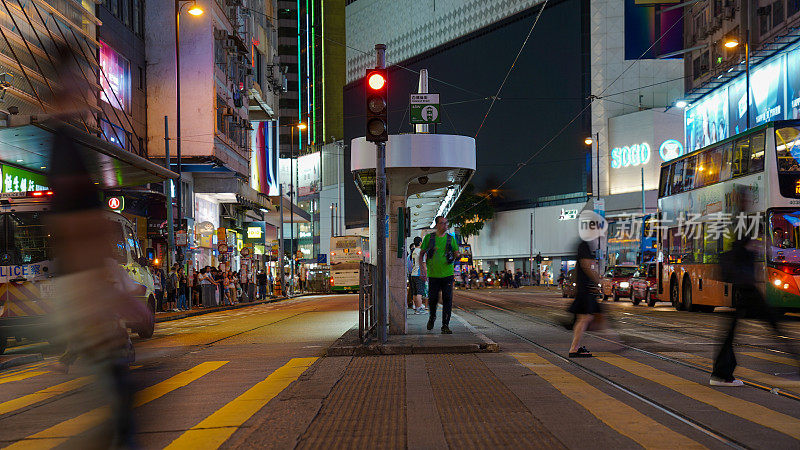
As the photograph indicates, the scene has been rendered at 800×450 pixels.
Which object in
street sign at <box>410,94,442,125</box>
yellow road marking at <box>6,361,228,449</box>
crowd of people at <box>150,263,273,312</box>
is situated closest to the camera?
yellow road marking at <box>6,361,228,449</box>

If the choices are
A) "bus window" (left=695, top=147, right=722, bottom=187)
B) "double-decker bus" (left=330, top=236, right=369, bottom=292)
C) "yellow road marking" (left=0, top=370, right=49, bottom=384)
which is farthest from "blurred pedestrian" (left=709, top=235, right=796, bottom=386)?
"double-decker bus" (left=330, top=236, right=369, bottom=292)

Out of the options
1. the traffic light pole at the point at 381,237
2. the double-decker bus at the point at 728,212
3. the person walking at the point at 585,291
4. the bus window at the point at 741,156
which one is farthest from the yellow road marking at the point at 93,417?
the bus window at the point at 741,156

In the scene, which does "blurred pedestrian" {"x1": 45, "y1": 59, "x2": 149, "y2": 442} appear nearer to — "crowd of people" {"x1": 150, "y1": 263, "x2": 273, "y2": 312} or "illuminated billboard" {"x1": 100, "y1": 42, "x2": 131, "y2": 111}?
"crowd of people" {"x1": 150, "y1": 263, "x2": 273, "y2": 312}

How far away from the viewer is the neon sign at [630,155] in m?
70.4

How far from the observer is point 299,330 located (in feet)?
61.3

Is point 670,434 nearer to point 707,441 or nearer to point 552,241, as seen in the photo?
point 707,441

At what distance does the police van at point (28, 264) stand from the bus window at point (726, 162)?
15295mm

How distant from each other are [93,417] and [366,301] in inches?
325

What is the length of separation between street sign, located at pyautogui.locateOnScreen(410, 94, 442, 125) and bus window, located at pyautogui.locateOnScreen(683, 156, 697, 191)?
14.5 m

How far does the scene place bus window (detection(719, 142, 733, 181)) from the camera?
24.1 metres

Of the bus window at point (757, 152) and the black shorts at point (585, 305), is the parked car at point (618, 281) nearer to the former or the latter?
the bus window at point (757, 152)

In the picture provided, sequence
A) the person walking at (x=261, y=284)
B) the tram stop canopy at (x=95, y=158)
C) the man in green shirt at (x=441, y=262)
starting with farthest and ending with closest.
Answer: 1. the person walking at (x=261, y=284)
2. the tram stop canopy at (x=95, y=158)
3. the man in green shirt at (x=441, y=262)

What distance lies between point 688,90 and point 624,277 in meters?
23.3

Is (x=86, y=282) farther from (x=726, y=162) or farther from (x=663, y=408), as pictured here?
(x=726, y=162)
